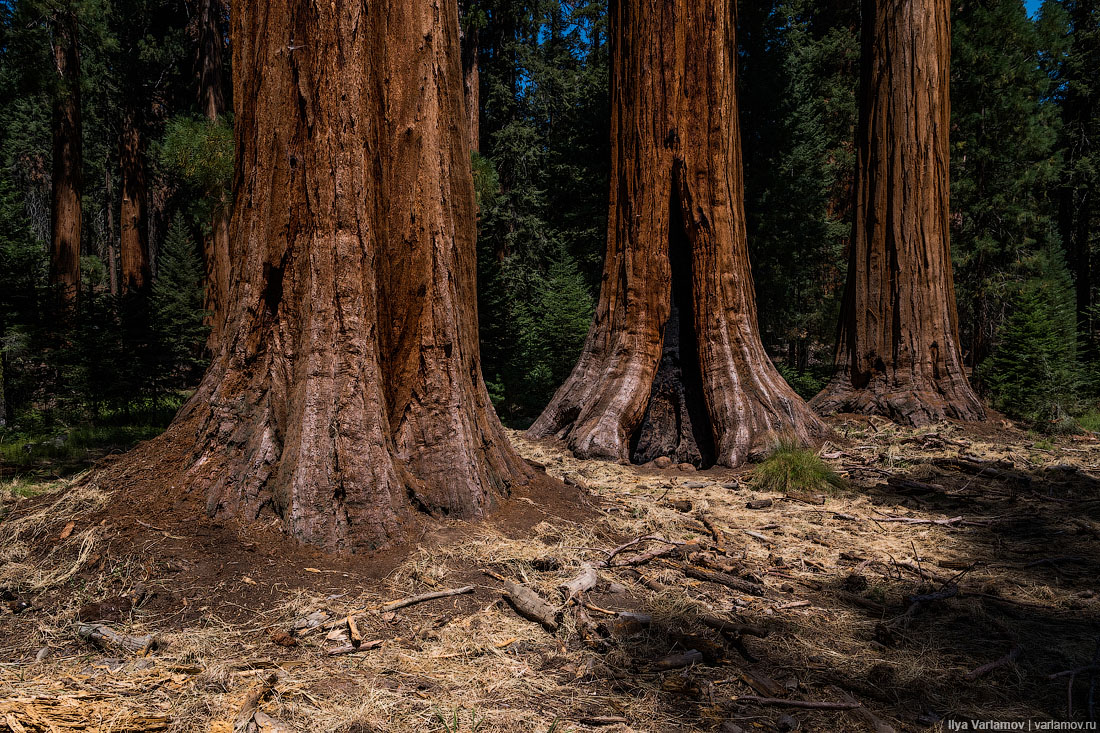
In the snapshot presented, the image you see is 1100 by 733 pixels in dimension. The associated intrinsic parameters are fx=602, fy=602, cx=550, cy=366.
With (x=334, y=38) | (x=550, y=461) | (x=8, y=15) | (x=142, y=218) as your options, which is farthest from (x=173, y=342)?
(x=142, y=218)

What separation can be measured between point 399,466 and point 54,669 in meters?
1.64

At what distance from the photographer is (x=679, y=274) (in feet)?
21.0

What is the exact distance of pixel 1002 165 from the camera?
43.8 feet

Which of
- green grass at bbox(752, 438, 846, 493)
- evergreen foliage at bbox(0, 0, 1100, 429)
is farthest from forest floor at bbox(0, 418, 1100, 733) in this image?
evergreen foliage at bbox(0, 0, 1100, 429)

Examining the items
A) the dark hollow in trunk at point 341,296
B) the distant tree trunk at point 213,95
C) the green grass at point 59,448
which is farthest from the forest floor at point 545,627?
the distant tree trunk at point 213,95

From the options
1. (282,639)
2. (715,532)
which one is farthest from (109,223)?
(715,532)

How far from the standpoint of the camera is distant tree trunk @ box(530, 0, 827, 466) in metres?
5.91

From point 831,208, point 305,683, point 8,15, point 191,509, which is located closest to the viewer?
point 305,683

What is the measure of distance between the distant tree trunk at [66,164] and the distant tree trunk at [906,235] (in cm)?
1185

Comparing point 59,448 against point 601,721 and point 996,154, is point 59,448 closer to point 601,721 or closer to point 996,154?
point 601,721

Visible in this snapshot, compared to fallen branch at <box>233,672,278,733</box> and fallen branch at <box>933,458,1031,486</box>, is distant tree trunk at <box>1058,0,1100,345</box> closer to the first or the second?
fallen branch at <box>933,458,1031,486</box>

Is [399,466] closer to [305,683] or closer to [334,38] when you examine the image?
[305,683]

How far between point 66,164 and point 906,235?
1407 cm

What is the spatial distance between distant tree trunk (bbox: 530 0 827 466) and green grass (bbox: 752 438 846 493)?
67cm
